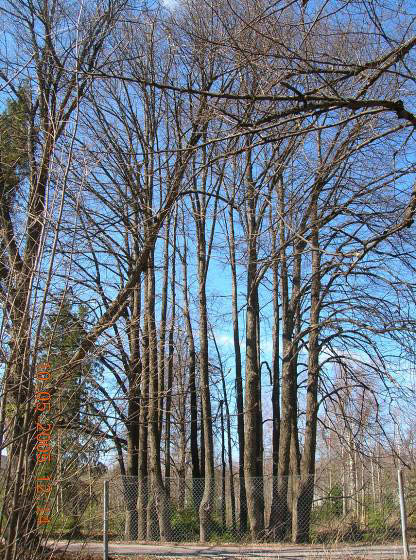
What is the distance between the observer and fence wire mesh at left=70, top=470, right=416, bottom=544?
11055 mm

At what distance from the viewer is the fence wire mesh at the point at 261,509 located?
1105 centimetres

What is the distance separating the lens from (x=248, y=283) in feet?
51.9

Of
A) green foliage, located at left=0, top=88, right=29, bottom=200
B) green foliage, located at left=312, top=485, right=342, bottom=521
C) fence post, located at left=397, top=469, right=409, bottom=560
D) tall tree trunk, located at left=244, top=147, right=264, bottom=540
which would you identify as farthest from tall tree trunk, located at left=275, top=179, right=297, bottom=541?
green foliage, located at left=0, top=88, right=29, bottom=200

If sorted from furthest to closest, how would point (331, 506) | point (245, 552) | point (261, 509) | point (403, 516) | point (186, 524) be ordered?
point (186, 524), point (261, 509), point (331, 506), point (245, 552), point (403, 516)

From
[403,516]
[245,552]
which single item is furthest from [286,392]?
[403,516]

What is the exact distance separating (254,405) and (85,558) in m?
7.09

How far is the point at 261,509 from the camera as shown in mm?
13461

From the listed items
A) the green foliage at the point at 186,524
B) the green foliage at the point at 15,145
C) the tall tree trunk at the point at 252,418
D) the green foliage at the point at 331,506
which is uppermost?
the green foliage at the point at 15,145

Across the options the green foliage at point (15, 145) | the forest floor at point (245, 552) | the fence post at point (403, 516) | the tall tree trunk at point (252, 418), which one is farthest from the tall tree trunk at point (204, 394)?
the green foliage at point (15, 145)

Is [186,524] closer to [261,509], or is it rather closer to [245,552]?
[261,509]

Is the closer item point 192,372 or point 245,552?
point 245,552

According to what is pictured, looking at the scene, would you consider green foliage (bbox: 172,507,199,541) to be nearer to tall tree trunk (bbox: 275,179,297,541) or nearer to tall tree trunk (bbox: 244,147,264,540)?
tall tree trunk (bbox: 244,147,264,540)

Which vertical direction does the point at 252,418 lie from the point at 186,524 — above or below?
above

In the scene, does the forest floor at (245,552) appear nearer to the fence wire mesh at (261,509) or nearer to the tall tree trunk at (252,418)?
the fence wire mesh at (261,509)
